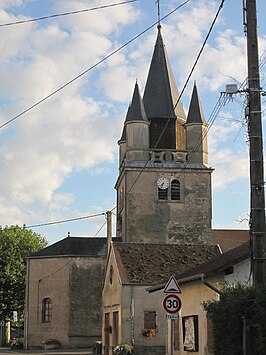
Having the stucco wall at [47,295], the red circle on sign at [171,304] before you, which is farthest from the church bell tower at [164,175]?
the red circle on sign at [171,304]

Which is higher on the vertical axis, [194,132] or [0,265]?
[194,132]

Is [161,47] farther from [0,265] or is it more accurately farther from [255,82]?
[255,82]

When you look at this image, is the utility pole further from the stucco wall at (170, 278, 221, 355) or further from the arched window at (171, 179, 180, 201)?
the arched window at (171, 179, 180, 201)

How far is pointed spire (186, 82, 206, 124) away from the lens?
5108cm

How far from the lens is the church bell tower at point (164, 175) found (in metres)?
49.2

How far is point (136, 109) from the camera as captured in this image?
50438 mm

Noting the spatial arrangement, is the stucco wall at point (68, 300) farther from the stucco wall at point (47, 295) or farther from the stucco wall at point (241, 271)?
the stucco wall at point (241, 271)

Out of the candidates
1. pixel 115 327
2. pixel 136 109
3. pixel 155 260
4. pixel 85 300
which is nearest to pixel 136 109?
pixel 136 109

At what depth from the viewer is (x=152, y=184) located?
4991 centimetres

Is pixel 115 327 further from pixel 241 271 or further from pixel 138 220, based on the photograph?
pixel 241 271

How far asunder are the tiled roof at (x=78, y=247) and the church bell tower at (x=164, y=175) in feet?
6.03

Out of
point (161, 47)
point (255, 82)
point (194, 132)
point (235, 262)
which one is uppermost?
point (161, 47)

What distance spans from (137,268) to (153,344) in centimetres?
396

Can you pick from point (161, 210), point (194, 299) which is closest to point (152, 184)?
point (161, 210)
